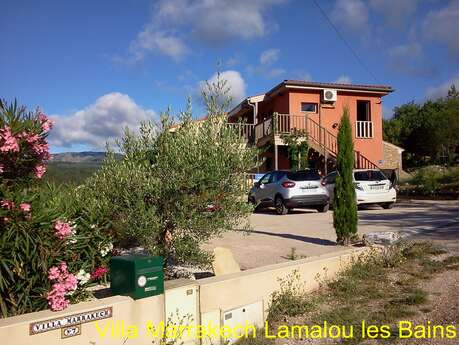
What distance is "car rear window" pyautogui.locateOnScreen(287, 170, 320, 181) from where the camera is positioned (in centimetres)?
1498

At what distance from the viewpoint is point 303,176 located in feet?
49.4

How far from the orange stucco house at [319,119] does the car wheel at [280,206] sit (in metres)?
6.96

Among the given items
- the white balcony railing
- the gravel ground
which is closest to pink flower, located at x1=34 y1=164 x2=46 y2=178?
the gravel ground

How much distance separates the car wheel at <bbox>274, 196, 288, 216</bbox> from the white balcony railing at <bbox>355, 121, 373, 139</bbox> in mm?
11157

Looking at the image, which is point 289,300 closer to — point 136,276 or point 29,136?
point 136,276

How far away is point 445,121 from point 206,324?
4376 centimetres

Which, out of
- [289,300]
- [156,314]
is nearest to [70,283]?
[156,314]

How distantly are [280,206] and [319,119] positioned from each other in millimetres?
10414

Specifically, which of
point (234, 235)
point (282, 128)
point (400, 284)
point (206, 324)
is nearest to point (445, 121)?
point (282, 128)

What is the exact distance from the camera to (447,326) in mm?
4402

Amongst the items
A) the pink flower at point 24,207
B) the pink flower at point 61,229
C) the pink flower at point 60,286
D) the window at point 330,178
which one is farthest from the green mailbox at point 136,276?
the window at point 330,178

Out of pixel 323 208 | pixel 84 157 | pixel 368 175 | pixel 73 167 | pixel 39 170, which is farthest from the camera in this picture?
pixel 368 175

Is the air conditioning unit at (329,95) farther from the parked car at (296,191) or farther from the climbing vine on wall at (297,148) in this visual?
the parked car at (296,191)

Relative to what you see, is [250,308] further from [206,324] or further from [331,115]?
[331,115]
